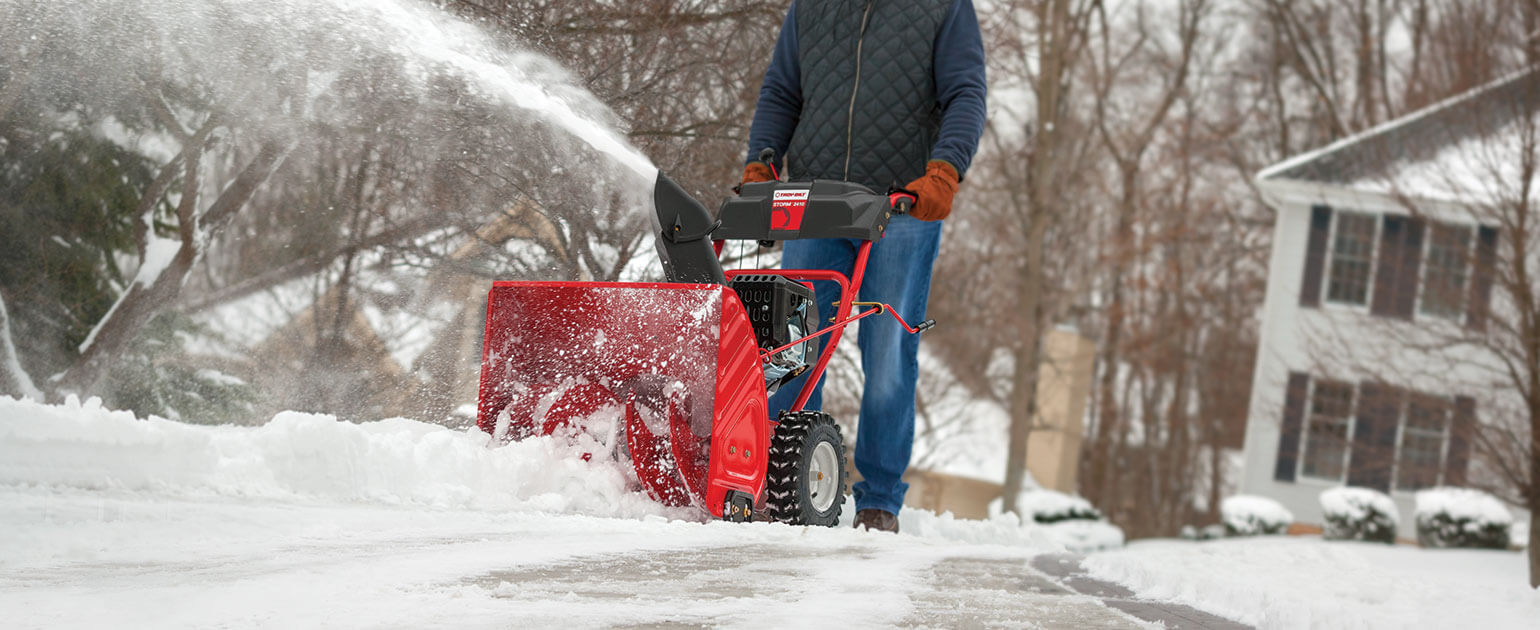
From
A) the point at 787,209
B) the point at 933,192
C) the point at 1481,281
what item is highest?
the point at 1481,281

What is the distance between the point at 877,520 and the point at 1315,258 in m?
17.8

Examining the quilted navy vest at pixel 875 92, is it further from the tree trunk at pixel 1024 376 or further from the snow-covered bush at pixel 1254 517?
the snow-covered bush at pixel 1254 517

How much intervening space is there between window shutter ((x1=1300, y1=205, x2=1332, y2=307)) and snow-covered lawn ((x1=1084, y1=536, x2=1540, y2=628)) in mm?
16064

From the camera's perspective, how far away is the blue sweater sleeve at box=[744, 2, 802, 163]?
504cm

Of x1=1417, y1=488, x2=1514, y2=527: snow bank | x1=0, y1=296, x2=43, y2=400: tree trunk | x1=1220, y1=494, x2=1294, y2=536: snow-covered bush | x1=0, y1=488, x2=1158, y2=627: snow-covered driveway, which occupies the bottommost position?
x1=1220, y1=494, x2=1294, y2=536: snow-covered bush

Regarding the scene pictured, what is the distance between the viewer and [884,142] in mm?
4734

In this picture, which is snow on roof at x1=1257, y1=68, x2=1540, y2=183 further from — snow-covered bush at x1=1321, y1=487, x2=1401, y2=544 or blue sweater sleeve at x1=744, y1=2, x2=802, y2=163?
blue sweater sleeve at x1=744, y1=2, x2=802, y2=163

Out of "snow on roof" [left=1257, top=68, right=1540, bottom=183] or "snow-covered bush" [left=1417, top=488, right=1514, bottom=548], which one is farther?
"snow-covered bush" [left=1417, top=488, right=1514, bottom=548]

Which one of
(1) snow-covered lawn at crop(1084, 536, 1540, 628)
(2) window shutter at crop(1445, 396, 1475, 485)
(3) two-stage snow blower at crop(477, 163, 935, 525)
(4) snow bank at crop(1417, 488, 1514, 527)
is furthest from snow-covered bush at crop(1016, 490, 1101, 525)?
(3) two-stage snow blower at crop(477, 163, 935, 525)

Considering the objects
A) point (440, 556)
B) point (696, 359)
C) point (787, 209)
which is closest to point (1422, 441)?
point (787, 209)

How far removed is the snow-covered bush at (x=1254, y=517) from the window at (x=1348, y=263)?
336cm

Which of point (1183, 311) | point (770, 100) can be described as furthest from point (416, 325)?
point (1183, 311)

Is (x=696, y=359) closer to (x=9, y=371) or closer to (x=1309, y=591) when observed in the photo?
(x=1309, y=591)

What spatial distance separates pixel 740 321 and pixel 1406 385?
37.8 feet
